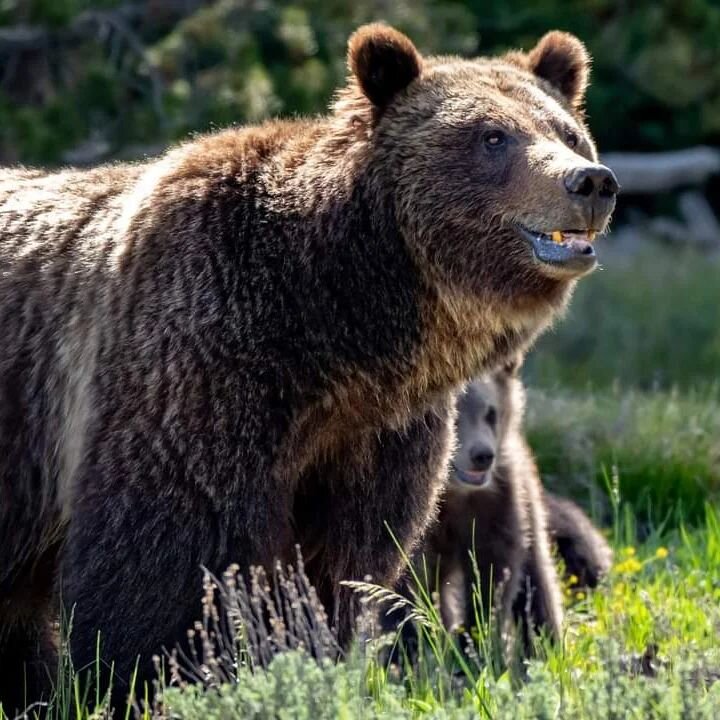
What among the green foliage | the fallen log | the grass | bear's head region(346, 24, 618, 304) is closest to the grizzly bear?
the grass

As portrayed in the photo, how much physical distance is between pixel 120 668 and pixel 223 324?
1066mm

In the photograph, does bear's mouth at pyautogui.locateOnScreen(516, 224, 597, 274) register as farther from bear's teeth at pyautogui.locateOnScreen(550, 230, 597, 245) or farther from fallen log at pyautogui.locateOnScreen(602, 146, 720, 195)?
fallen log at pyautogui.locateOnScreen(602, 146, 720, 195)

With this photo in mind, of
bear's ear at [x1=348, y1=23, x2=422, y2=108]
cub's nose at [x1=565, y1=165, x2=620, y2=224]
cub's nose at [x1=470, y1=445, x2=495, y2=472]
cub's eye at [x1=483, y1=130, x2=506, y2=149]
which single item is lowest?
cub's nose at [x1=470, y1=445, x2=495, y2=472]

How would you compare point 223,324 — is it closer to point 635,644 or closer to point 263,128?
point 263,128

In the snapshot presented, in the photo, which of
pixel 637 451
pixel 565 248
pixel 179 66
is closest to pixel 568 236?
pixel 565 248

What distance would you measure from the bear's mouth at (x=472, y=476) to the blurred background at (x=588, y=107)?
58 cm

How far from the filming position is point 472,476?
7.37 meters

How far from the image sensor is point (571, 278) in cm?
536

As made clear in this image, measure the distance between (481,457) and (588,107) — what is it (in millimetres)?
13476

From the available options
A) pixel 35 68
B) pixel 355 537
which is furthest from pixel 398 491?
pixel 35 68

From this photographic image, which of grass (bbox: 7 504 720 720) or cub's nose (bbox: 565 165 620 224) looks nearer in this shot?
grass (bbox: 7 504 720 720)

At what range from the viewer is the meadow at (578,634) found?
407 cm

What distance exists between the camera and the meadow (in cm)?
407

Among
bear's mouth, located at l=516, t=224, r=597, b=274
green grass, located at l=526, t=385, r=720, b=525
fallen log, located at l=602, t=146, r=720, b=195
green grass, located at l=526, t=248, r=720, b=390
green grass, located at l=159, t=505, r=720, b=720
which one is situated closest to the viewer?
green grass, located at l=159, t=505, r=720, b=720
